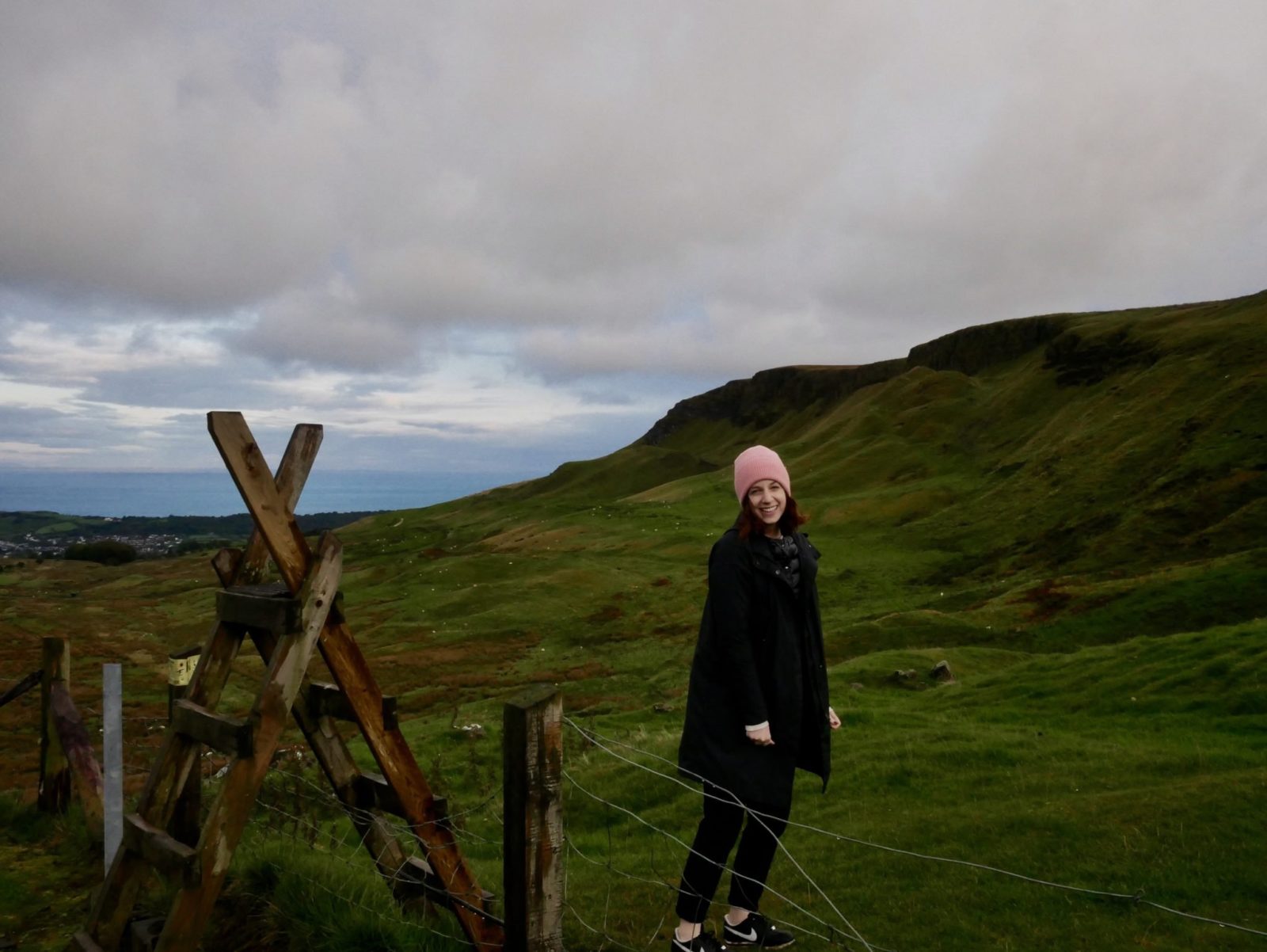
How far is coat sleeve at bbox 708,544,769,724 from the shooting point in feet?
19.1

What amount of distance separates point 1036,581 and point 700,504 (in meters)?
52.1

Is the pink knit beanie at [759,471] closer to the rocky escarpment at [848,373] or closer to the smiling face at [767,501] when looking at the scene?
the smiling face at [767,501]

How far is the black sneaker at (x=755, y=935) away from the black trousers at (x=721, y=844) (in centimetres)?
24

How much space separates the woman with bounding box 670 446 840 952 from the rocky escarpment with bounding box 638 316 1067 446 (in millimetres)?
129164

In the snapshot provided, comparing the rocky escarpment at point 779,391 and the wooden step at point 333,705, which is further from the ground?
the rocky escarpment at point 779,391

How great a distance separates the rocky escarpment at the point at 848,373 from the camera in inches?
5103

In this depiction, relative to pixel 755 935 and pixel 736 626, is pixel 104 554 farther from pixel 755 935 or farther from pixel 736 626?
pixel 736 626

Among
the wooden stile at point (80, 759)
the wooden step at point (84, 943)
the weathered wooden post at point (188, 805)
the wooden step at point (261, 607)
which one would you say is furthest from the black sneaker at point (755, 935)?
the wooden stile at point (80, 759)

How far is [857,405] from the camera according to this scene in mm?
129000

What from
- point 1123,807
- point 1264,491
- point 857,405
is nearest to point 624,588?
point 1264,491

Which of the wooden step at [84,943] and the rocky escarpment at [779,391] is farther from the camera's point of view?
the rocky escarpment at [779,391]

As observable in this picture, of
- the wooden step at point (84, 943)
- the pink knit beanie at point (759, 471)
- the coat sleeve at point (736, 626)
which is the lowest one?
the wooden step at point (84, 943)

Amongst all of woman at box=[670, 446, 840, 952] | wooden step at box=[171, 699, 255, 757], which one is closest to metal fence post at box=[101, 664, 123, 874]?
wooden step at box=[171, 699, 255, 757]

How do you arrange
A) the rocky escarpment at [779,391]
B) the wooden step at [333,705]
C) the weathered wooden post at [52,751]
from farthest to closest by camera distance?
the rocky escarpment at [779,391], the weathered wooden post at [52,751], the wooden step at [333,705]
